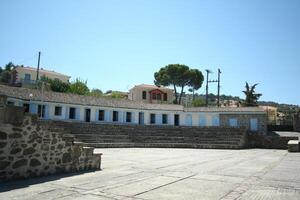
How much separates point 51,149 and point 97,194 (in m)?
3.03

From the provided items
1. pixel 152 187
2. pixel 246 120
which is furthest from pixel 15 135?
pixel 246 120

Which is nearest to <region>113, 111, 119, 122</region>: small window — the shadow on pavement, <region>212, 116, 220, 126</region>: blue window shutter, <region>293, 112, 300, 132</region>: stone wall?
<region>212, 116, 220, 126</region>: blue window shutter

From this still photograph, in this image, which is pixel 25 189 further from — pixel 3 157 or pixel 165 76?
pixel 165 76

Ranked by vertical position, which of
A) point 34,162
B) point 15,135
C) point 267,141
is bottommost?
point 34,162

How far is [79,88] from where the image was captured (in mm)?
58062

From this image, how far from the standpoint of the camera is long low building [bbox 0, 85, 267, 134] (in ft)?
101

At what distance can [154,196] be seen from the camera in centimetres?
657

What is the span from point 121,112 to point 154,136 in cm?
728

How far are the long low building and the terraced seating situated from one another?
143 inches

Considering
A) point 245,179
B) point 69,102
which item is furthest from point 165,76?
point 245,179

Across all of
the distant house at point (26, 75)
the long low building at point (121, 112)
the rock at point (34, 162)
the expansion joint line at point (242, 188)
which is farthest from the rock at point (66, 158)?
the distant house at point (26, 75)

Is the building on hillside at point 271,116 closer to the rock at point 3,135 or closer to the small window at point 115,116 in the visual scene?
the small window at point 115,116

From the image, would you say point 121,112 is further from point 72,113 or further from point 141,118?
point 72,113

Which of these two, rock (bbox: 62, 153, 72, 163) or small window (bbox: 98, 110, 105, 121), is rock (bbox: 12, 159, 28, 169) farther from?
small window (bbox: 98, 110, 105, 121)
